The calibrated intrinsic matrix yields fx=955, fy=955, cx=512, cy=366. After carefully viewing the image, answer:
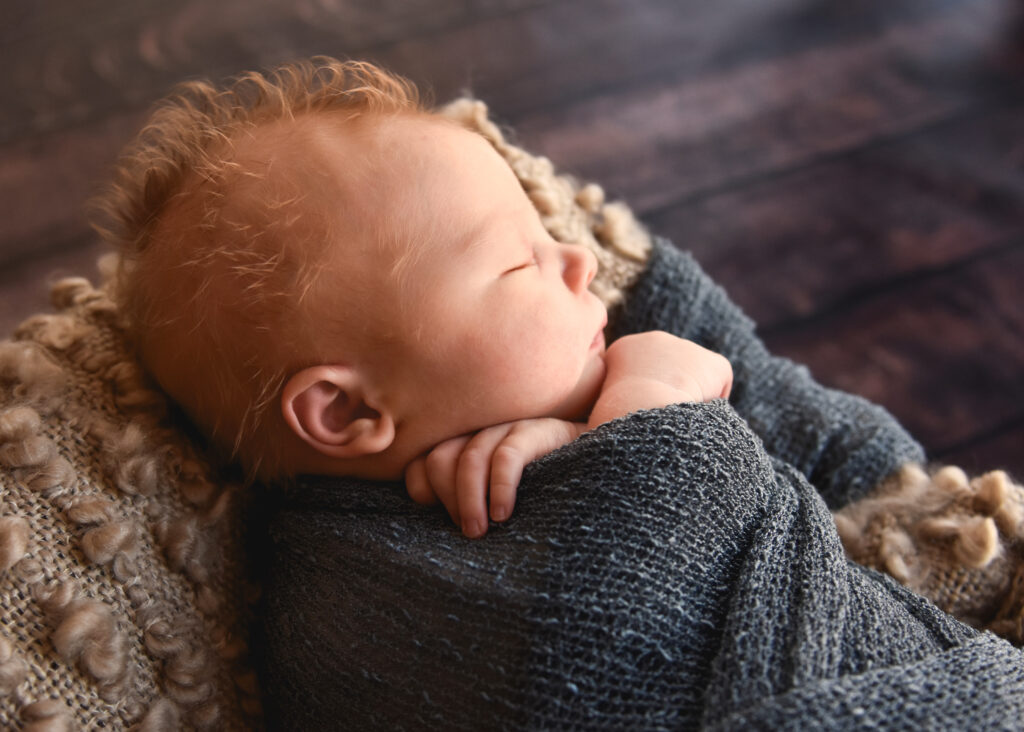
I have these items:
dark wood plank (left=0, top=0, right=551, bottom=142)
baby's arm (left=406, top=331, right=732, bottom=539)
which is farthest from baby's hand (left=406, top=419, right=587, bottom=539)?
dark wood plank (left=0, top=0, right=551, bottom=142)

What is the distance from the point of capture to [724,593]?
758 mm

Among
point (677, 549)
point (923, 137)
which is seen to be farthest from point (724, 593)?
point (923, 137)

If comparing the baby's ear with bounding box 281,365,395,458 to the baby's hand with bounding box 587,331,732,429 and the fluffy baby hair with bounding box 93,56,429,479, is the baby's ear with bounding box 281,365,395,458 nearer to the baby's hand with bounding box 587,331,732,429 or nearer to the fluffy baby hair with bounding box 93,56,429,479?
the fluffy baby hair with bounding box 93,56,429,479

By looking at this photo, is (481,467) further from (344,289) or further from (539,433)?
(344,289)

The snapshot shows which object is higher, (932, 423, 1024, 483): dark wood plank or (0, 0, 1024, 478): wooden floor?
(0, 0, 1024, 478): wooden floor

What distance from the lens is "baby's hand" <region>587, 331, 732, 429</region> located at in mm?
852

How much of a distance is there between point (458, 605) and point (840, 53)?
155 centimetres

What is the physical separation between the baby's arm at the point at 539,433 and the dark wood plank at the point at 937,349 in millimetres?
546

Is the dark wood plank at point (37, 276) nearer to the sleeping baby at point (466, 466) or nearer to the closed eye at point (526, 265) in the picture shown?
the sleeping baby at point (466, 466)

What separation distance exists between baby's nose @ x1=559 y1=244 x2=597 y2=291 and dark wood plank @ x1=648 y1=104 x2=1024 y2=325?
0.65 meters

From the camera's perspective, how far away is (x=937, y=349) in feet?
4.63

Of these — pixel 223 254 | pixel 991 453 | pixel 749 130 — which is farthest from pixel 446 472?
pixel 749 130

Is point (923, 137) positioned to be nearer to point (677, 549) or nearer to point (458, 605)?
point (677, 549)

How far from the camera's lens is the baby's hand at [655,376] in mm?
852
